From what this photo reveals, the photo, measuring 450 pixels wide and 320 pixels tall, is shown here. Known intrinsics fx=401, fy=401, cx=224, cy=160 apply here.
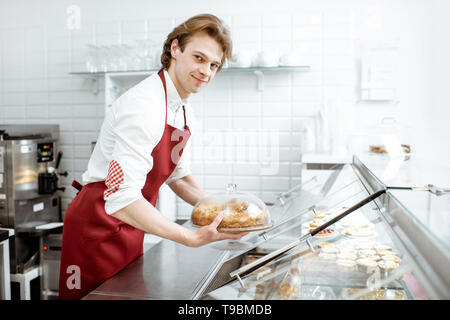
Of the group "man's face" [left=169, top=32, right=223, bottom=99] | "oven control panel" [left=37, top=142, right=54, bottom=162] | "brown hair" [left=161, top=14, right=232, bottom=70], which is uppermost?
"brown hair" [left=161, top=14, right=232, bottom=70]

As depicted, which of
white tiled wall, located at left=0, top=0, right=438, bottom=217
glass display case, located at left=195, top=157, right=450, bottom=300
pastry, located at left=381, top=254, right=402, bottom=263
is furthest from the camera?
white tiled wall, located at left=0, top=0, right=438, bottom=217

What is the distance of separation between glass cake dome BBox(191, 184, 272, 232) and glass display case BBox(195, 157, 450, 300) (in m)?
0.10

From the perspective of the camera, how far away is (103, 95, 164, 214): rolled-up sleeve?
44.3 inches

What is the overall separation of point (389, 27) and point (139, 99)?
2.23m

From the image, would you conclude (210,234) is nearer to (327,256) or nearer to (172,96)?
(327,256)

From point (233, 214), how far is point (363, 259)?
365mm

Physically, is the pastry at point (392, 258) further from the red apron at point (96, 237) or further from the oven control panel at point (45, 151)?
the oven control panel at point (45, 151)

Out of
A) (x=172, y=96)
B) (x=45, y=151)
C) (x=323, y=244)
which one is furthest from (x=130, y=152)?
(x=45, y=151)

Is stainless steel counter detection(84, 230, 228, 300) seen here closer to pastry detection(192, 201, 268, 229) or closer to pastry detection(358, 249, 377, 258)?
pastry detection(192, 201, 268, 229)

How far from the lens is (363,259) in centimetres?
91

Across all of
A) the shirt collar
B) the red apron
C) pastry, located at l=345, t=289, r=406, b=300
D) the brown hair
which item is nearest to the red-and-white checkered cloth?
the red apron

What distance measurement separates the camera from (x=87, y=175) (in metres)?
1.42

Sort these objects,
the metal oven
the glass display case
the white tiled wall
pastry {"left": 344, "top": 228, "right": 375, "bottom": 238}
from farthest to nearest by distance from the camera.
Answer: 1. the white tiled wall
2. the metal oven
3. pastry {"left": 344, "top": 228, "right": 375, "bottom": 238}
4. the glass display case
